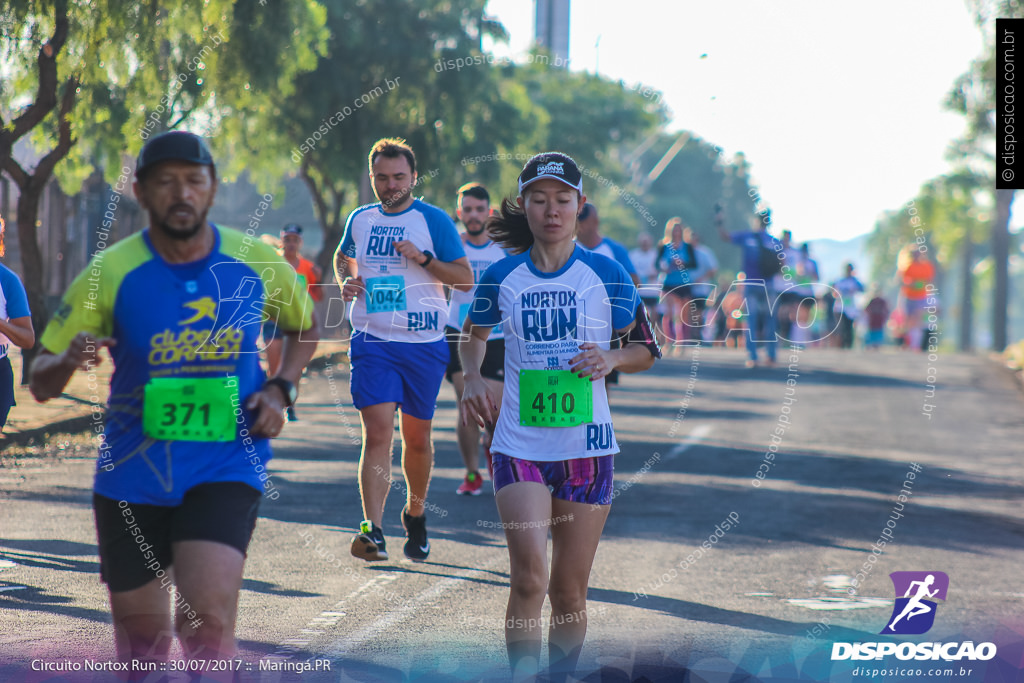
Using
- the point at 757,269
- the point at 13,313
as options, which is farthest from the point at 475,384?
the point at 757,269

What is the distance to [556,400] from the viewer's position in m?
4.94

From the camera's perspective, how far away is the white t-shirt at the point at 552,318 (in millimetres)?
5016

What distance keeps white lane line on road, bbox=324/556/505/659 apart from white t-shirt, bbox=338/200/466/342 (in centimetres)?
137

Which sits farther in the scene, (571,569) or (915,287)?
(915,287)

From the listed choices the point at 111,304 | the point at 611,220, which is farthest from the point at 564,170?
the point at 611,220

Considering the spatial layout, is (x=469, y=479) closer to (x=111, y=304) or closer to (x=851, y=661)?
(x=851, y=661)

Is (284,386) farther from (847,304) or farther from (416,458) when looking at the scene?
(847,304)

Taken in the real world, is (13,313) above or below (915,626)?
above

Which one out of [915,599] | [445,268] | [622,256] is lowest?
[915,599]

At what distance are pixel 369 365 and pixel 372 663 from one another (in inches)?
95.9

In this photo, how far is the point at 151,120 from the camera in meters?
18.0

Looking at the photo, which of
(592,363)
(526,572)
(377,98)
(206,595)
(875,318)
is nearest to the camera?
(206,595)

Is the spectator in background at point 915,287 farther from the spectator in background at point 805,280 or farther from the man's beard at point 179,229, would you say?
the man's beard at point 179,229

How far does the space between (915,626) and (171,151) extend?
14.7ft
